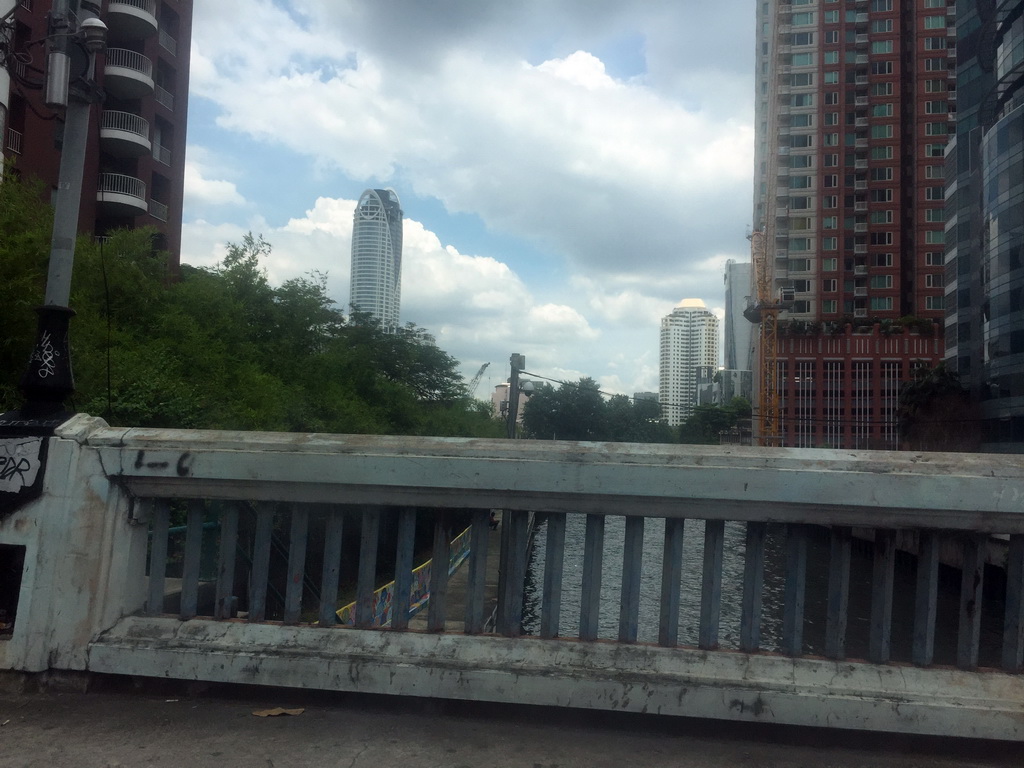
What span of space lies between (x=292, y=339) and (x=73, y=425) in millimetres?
25781

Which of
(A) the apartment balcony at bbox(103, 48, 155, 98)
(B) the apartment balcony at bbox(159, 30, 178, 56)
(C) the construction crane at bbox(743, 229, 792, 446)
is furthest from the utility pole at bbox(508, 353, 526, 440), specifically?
(C) the construction crane at bbox(743, 229, 792, 446)

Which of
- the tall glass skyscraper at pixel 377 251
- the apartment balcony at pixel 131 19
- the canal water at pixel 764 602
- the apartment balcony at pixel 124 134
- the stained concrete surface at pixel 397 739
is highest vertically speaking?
the tall glass skyscraper at pixel 377 251

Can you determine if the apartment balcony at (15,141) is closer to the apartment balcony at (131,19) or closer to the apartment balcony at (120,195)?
the apartment balcony at (120,195)

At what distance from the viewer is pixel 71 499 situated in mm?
3494

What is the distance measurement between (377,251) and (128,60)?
105395mm

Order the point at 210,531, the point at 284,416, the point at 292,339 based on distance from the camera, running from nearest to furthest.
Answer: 1. the point at 210,531
2. the point at 284,416
3. the point at 292,339

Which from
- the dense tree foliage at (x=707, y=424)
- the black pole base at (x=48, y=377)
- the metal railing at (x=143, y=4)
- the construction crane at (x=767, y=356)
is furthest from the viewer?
the construction crane at (x=767, y=356)

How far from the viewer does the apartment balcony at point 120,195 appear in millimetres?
30719

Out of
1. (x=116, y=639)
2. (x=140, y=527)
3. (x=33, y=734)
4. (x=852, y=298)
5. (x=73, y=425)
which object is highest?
(x=852, y=298)

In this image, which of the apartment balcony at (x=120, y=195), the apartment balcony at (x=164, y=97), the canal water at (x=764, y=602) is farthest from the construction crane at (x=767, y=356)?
the apartment balcony at (x=120, y=195)

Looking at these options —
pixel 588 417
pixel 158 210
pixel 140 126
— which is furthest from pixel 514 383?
pixel 588 417

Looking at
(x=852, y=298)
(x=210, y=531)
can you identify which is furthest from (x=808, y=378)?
(x=210, y=531)

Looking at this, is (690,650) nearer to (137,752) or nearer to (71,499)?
(137,752)

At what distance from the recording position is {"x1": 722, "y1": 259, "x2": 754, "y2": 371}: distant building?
149m
